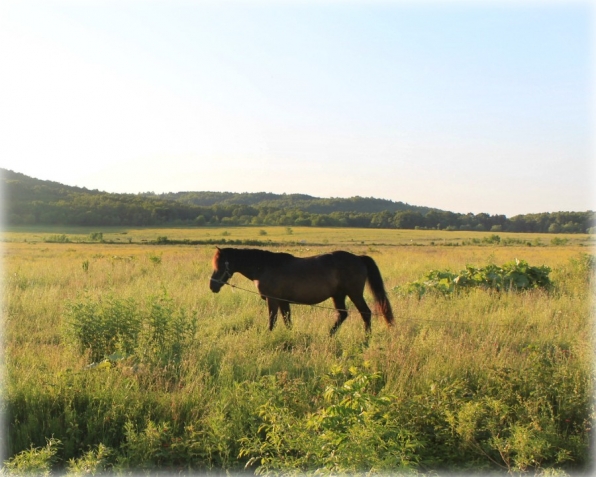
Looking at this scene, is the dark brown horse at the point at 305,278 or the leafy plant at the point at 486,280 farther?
the leafy plant at the point at 486,280

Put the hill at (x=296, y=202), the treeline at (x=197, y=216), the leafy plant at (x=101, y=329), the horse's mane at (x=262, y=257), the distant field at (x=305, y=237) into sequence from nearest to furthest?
1. the leafy plant at (x=101, y=329)
2. the horse's mane at (x=262, y=257)
3. the distant field at (x=305, y=237)
4. the treeline at (x=197, y=216)
5. the hill at (x=296, y=202)

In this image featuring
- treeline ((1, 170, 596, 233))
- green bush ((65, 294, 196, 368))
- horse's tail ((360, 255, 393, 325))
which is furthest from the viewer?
treeline ((1, 170, 596, 233))

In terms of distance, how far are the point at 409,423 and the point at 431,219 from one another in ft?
362

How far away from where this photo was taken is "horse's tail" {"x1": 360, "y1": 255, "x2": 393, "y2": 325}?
8.51 metres

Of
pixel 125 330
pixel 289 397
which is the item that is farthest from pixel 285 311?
pixel 289 397

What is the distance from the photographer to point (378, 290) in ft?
28.7

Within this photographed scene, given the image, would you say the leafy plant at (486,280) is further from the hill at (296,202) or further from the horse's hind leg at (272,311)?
the hill at (296,202)

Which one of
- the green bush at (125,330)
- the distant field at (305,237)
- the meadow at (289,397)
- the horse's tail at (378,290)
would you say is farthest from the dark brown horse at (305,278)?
the distant field at (305,237)

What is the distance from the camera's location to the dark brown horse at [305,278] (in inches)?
336

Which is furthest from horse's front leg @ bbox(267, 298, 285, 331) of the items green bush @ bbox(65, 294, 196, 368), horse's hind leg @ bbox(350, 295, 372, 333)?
green bush @ bbox(65, 294, 196, 368)

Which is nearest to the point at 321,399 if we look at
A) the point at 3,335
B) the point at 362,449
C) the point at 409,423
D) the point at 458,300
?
the point at 409,423

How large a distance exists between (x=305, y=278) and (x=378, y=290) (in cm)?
134

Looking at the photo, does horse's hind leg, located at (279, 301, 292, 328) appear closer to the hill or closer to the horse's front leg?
the horse's front leg

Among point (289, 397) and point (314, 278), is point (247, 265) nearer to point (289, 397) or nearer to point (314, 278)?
point (314, 278)
